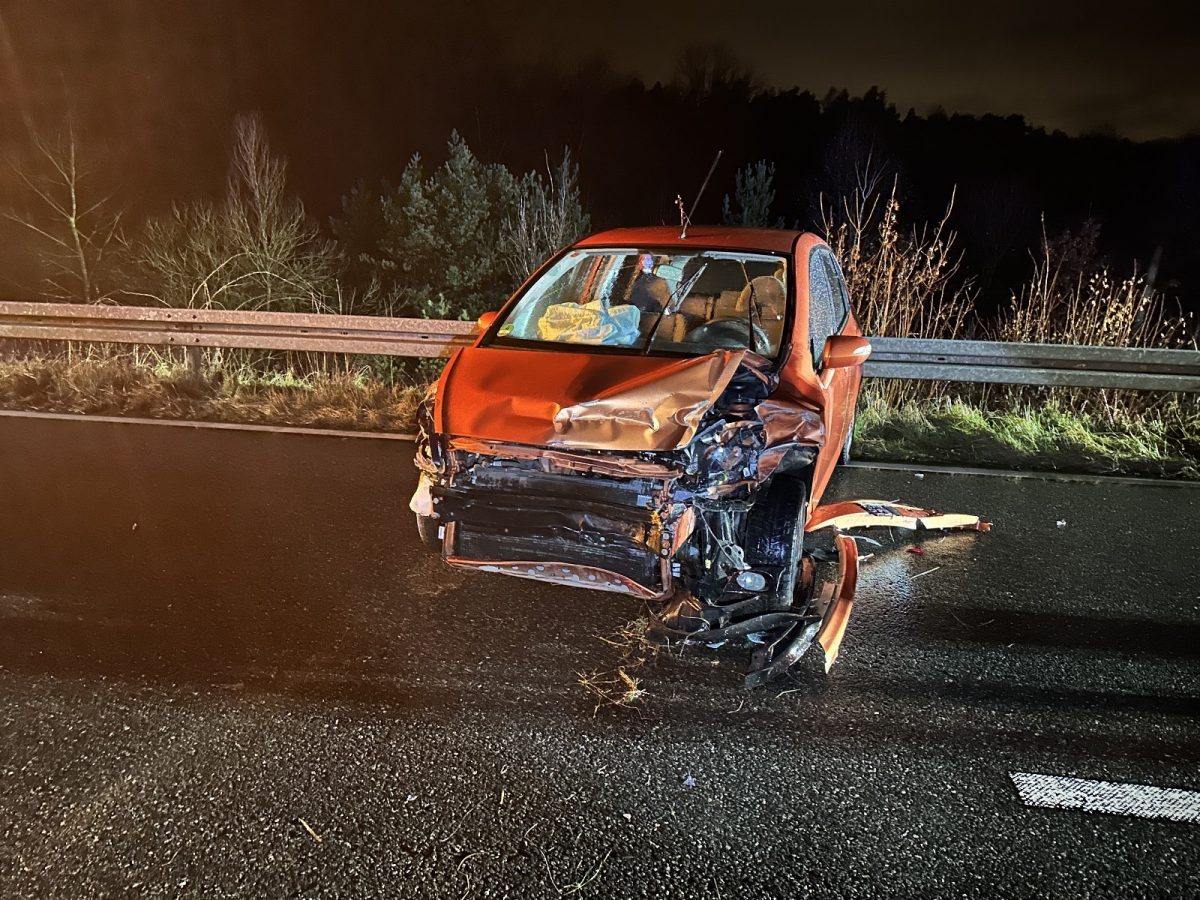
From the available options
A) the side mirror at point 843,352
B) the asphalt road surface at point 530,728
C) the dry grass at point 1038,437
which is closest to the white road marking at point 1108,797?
the asphalt road surface at point 530,728

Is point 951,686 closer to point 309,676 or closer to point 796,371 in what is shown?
point 796,371

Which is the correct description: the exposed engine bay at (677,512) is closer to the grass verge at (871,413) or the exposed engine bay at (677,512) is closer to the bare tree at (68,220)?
the grass verge at (871,413)

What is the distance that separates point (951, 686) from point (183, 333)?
7.20m

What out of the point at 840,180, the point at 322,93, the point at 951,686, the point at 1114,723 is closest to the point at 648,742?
the point at 951,686

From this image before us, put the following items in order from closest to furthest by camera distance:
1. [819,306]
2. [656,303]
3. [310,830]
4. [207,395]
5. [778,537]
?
[310,830] → [778,537] → [656,303] → [819,306] → [207,395]

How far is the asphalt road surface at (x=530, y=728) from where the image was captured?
2275 mm

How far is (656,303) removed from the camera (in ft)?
14.7

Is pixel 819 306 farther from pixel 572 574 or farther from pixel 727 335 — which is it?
pixel 572 574

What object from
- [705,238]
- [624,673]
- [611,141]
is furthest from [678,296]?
[611,141]

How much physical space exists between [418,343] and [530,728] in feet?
16.8

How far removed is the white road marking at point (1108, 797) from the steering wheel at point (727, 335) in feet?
7.19

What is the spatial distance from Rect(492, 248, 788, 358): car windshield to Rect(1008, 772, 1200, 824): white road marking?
2.15 m

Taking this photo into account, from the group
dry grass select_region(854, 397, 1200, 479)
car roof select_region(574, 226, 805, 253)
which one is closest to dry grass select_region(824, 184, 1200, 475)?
dry grass select_region(854, 397, 1200, 479)

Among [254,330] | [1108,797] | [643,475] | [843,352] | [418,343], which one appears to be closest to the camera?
[1108,797]
